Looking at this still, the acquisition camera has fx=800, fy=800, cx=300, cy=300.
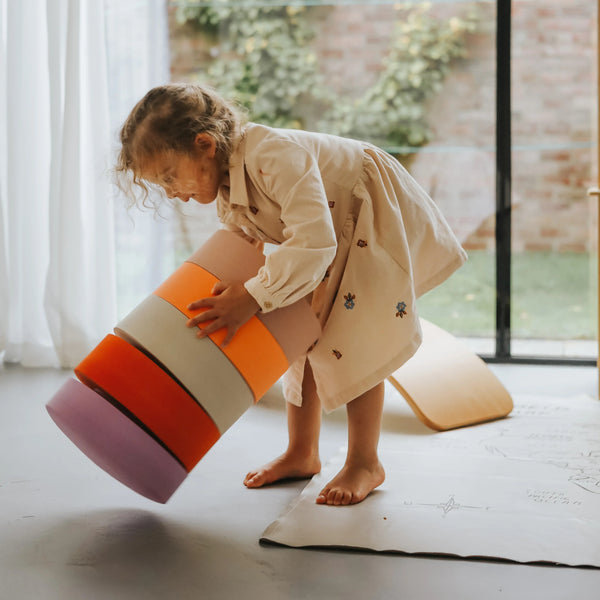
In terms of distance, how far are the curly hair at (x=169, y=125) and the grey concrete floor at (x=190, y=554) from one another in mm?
523

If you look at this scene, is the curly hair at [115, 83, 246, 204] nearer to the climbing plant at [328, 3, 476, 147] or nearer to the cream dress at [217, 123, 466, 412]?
the cream dress at [217, 123, 466, 412]

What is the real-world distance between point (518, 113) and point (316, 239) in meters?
1.49

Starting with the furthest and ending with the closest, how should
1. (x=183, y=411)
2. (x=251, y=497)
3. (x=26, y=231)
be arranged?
1. (x=26, y=231)
2. (x=251, y=497)
3. (x=183, y=411)

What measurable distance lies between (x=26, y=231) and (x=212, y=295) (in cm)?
134

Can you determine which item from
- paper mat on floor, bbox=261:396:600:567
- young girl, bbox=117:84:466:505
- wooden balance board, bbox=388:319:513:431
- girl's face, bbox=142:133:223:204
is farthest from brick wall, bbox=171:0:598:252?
Answer: girl's face, bbox=142:133:223:204

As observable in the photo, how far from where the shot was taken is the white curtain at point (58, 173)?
2254 mm

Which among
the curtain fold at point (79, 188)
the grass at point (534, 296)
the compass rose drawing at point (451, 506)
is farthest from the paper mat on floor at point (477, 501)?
the curtain fold at point (79, 188)

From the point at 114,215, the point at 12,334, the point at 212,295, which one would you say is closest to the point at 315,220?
the point at 212,295

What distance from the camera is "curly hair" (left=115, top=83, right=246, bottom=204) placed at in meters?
1.17

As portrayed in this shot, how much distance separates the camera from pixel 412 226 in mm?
1348

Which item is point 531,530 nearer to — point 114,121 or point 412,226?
point 412,226

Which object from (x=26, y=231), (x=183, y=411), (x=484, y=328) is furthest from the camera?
(x=484, y=328)

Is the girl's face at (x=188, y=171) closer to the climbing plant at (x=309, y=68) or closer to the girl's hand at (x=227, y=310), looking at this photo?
the girl's hand at (x=227, y=310)

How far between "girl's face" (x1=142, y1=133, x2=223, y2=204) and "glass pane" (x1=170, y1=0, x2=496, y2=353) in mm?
1332
